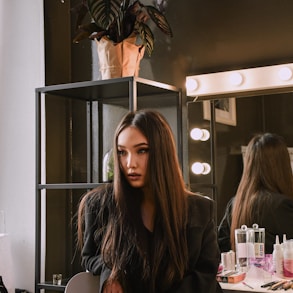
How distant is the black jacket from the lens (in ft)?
5.81

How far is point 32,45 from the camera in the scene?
297 centimetres

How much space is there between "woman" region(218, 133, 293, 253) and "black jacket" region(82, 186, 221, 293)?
62 centimetres

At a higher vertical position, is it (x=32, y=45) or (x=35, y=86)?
(x=32, y=45)

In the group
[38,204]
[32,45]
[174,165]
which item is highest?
[32,45]

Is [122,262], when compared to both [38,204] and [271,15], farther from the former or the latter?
[271,15]

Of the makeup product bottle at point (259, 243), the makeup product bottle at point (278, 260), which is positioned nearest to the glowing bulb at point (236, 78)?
the makeup product bottle at point (259, 243)

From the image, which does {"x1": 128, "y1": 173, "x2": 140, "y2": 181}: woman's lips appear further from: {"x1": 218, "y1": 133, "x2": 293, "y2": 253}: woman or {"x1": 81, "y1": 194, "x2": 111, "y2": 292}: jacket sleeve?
{"x1": 218, "y1": 133, "x2": 293, "y2": 253}: woman

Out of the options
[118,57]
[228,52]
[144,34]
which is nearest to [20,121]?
[118,57]

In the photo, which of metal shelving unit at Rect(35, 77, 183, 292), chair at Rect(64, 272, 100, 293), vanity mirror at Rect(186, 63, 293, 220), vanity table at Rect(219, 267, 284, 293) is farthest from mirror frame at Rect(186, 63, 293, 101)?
chair at Rect(64, 272, 100, 293)

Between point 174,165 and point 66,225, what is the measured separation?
1.30m

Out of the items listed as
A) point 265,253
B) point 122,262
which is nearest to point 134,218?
point 122,262

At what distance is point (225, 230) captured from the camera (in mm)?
2539

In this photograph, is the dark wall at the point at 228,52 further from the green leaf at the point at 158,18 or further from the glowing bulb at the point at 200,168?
the green leaf at the point at 158,18

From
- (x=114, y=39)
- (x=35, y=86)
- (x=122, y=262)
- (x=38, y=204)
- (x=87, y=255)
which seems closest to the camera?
(x=122, y=262)
